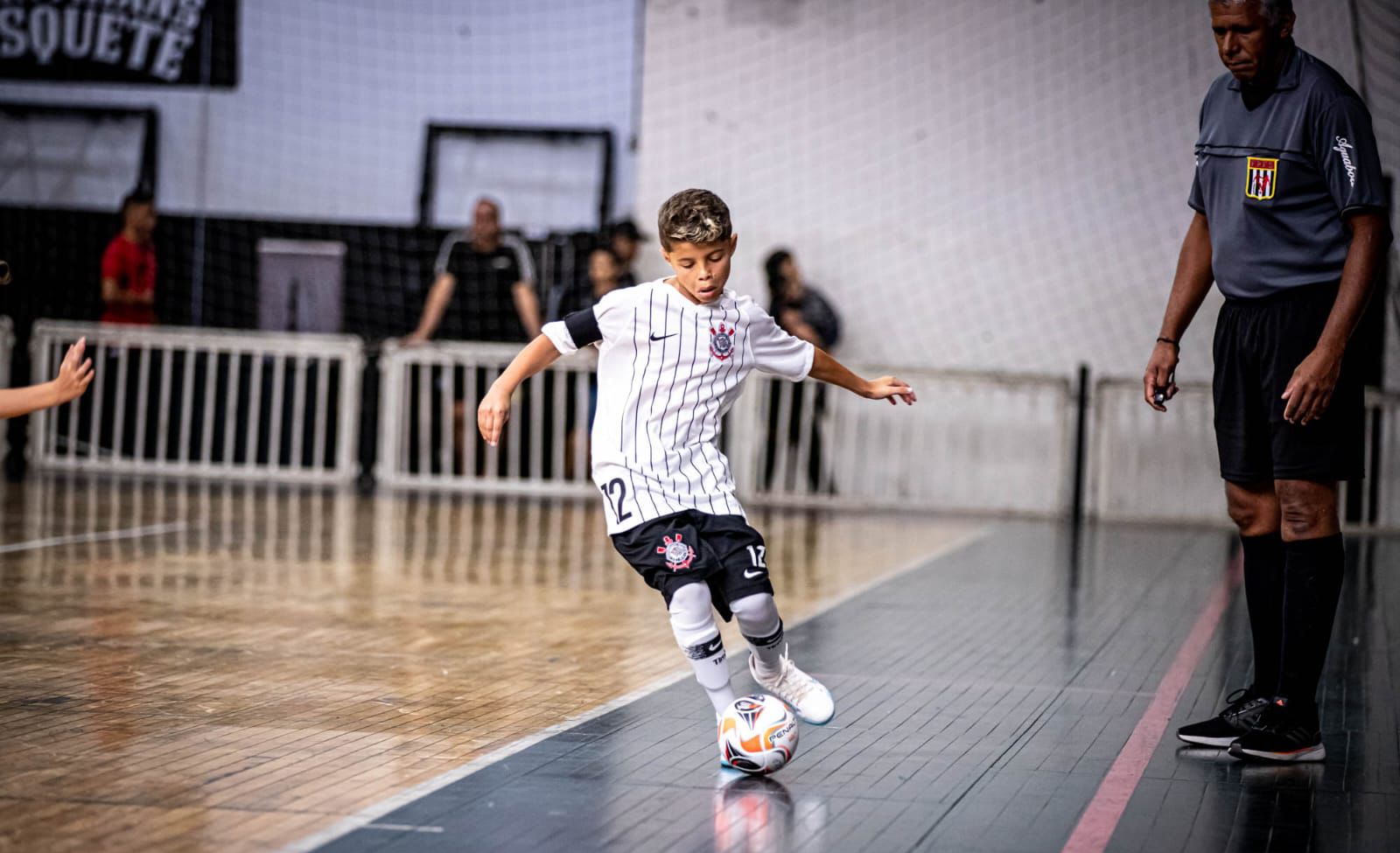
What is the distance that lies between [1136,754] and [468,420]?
31.3 feet

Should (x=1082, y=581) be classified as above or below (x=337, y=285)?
below

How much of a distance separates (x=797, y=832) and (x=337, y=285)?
38.5 feet

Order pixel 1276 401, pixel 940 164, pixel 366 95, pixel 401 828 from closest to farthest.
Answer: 1. pixel 401 828
2. pixel 1276 401
3. pixel 940 164
4. pixel 366 95

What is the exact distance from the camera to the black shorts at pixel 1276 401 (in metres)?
4.57

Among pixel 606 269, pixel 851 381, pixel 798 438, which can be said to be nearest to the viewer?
pixel 851 381

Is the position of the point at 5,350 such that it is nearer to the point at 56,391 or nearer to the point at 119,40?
the point at 119,40

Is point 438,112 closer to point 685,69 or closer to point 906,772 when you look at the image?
point 685,69

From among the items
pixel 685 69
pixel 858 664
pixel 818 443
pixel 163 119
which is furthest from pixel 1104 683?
pixel 163 119

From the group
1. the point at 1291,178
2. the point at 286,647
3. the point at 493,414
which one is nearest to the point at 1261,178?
the point at 1291,178

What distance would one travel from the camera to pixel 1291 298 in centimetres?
463

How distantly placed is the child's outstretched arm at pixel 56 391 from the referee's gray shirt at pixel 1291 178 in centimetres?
306

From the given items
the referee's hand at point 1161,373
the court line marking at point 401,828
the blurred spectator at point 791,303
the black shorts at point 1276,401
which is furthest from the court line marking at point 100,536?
the black shorts at point 1276,401

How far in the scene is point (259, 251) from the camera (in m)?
15.2

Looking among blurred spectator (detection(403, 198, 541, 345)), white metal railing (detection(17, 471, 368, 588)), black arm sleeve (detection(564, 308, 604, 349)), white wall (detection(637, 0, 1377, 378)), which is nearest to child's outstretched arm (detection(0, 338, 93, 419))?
black arm sleeve (detection(564, 308, 604, 349))
